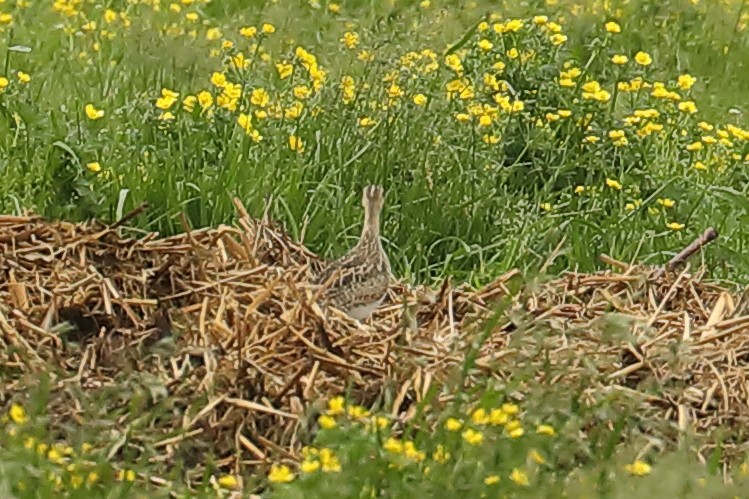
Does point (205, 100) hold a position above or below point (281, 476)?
below

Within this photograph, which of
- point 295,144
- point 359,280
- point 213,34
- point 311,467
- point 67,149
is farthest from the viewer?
point 213,34

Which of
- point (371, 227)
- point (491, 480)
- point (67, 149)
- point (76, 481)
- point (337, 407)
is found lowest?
point (67, 149)

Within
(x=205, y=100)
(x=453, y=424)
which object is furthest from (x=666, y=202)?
(x=453, y=424)

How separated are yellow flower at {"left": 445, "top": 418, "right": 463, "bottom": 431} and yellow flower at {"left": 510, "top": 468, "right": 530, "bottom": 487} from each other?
8.9 inches

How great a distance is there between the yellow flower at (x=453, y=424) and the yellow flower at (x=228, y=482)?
0.51 meters

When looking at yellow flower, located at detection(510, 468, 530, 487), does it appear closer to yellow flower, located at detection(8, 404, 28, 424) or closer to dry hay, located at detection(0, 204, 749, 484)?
dry hay, located at detection(0, 204, 749, 484)

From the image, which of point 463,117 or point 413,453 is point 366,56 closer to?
point 463,117

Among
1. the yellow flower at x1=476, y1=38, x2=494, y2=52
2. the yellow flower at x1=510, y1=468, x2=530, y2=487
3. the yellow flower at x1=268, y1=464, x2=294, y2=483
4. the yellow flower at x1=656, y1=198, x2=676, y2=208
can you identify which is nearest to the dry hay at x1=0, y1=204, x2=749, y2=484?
the yellow flower at x1=268, y1=464, x2=294, y2=483

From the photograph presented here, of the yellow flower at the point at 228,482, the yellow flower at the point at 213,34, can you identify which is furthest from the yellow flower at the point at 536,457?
the yellow flower at the point at 213,34

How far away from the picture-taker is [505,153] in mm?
7160

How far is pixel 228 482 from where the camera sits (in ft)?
11.9

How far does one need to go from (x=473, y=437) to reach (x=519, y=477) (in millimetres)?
181

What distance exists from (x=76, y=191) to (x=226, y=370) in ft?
5.68

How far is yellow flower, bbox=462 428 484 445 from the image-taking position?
347cm
